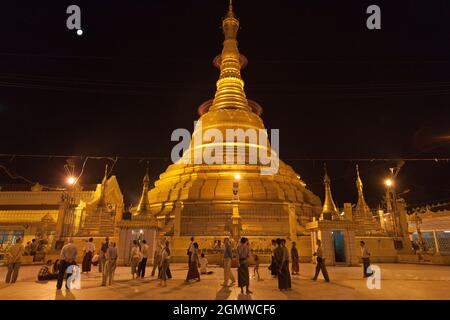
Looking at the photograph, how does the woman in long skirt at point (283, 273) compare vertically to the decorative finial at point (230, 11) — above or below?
below

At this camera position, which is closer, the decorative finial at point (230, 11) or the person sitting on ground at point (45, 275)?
the person sitting on ground at point (45, 275)

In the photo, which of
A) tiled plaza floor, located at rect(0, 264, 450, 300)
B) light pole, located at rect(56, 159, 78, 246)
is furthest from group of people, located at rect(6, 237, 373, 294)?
light pole, located at rect(56, 159, 78, 246)

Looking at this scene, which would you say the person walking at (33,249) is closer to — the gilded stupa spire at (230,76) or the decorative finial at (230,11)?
the gilded stupa spire at (230,76)

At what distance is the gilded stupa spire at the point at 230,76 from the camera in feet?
107

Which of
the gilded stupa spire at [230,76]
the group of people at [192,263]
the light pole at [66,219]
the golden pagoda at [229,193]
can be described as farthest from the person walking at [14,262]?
the gilded stupa spire at [230,76]

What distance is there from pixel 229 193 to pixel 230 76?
1525cm

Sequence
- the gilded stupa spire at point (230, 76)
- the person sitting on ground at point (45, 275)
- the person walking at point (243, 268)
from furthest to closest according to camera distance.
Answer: the gilded stupa spire at point (230, 76)
the person sitting on ground at point (45, 275)
the person walking at point (243, 268)

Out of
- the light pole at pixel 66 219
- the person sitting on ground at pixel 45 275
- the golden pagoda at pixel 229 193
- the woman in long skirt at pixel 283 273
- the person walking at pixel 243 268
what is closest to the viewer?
the person walking at pixel 243 268

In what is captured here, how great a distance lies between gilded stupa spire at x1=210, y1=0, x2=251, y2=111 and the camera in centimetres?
3250

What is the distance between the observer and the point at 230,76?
33844mm

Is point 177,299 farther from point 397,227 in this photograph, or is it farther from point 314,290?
point 397,227

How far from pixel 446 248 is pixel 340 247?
1193 centimetres

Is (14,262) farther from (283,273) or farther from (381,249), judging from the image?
(381,249)
